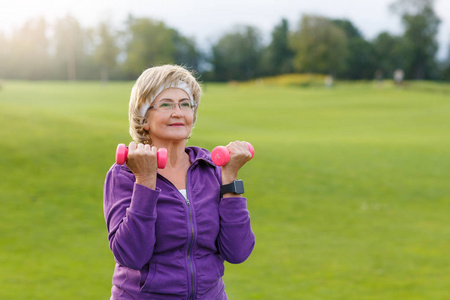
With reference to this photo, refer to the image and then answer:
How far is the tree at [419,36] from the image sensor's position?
73812mm

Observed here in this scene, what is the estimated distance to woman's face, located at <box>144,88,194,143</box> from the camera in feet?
7.91

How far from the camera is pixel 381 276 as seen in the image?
276 inches

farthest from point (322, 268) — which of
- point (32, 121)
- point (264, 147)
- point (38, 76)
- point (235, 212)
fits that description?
point (38, 76)

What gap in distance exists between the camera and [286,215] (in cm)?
973

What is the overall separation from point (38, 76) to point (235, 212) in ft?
236

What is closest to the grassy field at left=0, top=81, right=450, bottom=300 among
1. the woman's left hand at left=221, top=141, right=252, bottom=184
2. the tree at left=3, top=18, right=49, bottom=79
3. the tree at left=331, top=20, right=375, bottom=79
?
the woman's left hand at left=221, top=141, right=252, bottom=184

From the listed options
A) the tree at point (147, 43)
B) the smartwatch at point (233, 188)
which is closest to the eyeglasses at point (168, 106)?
the smartwatch at point (233, 188)

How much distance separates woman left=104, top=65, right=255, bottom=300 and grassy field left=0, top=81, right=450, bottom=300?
67cm

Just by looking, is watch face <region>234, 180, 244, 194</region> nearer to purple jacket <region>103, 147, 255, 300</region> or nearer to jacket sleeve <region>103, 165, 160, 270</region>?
purple jacket <region>103, 147, 255, 300</region>

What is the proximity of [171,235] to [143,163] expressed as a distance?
35cm

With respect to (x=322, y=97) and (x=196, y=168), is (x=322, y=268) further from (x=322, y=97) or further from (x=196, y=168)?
(x=322, y=97)

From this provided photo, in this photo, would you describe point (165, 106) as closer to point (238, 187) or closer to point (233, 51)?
point (238, 187)

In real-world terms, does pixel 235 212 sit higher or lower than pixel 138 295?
higher

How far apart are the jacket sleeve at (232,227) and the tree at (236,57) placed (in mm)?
76496
